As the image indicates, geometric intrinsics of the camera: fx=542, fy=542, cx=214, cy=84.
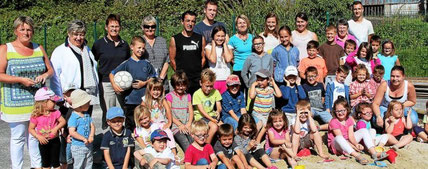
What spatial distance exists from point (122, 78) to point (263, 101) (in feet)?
6.87

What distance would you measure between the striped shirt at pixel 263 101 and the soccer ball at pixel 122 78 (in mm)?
1912

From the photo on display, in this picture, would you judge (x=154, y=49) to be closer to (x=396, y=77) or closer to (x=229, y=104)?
(x=229, y=104)

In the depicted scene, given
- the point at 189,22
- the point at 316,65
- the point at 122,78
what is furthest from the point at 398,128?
the point at 122,78

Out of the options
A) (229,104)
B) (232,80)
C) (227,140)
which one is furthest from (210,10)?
(227,140)

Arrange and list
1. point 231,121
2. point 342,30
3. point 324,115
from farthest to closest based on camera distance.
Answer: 1. point 342,30
2. point 324,115
3. point 231,121

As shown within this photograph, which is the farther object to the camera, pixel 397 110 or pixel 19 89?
pixel 397 110

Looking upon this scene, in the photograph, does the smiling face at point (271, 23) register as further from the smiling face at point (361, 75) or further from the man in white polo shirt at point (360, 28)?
the man in white polo shirt at point (360, 28)

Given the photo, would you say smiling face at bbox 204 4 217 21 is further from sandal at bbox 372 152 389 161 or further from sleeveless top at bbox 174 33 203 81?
sandal at bbox 372 152 389 161

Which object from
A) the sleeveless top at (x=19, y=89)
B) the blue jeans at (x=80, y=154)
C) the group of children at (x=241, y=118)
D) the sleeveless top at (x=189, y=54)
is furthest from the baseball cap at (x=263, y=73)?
the sleeveless top at (x=19, y=89)

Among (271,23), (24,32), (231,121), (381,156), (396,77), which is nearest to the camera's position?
(24,32)

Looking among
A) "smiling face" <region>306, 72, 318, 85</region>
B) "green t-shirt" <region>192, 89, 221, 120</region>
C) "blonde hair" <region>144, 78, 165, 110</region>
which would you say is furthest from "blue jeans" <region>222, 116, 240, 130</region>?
"smiling face" <region>306, 72, 318, 85</region>

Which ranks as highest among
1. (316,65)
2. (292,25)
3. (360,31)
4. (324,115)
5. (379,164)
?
(292,25)

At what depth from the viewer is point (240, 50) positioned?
847 cm

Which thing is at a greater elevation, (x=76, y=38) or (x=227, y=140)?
(x=76, y=38)
